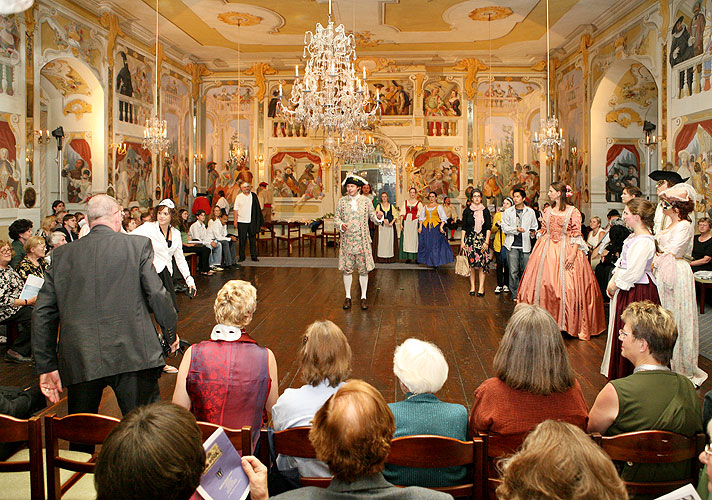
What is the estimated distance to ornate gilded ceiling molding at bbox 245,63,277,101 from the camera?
58.7ft

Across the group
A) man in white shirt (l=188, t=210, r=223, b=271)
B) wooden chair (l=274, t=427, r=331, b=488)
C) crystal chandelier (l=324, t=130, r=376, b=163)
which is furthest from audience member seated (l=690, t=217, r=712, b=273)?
crystal chandelier (l=324, t=130, r=376, b=163)

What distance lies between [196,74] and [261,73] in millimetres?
1967

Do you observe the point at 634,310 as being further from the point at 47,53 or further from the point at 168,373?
the point at 47,53

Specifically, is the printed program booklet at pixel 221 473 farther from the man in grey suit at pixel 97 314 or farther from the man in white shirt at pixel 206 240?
the man in white shirt at pixel 206 240

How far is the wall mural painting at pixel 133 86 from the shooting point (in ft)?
42.9

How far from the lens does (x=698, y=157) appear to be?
928cm

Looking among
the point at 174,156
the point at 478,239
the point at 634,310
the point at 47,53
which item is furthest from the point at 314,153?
the point at 634,310

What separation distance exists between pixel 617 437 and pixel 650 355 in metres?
0.88

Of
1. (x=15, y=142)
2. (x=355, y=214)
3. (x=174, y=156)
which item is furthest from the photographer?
(x=174, y=156)

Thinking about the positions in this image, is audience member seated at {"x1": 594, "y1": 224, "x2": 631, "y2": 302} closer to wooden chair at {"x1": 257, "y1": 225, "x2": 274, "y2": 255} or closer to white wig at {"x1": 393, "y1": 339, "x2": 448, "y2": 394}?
white wig at {"x1": 393, "y1": 339, "x2": 448, "y2": 394}

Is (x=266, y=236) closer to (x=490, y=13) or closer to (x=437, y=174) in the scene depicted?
(x=437, y=174)

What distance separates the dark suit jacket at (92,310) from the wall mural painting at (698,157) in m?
8.80

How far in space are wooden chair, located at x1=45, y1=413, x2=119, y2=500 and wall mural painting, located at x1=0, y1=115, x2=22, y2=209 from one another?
8.95 metres

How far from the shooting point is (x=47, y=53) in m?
10.6
